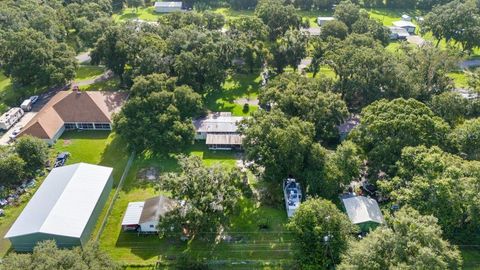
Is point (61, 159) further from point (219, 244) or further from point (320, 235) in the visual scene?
point (320, 235)

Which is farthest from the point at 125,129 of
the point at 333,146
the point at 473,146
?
the point at 473,146

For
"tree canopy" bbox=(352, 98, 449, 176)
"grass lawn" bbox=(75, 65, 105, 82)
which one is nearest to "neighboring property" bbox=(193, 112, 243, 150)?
"tree canopy" bbox=(352, 98, 449, 176)

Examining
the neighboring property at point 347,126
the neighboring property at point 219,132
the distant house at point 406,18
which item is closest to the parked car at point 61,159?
the neighboring property at point 219,132

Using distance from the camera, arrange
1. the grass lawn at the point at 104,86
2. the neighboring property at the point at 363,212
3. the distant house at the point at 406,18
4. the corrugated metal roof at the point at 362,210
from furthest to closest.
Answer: the distant house at the point at 406,18 → the grass lawn at the point at 104,86 → the corrugated metal roof at the point at 362,210 → the neighboring property at the point at 363,212

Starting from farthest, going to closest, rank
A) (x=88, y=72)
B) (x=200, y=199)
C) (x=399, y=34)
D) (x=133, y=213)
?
(x=399, y=34) < (x=88, y=72) < (x=133, y=213) < (x=200, y=199)

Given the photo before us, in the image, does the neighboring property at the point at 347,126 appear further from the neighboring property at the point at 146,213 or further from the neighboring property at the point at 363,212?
the neighboring property at the point at 146,213

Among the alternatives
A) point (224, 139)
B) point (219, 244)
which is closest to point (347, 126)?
point (224, 139)

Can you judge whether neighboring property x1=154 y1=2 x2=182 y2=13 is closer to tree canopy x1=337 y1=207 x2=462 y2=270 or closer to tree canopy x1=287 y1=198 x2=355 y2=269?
tree canopy x1=287 y1=198 x2=355 y2=269
